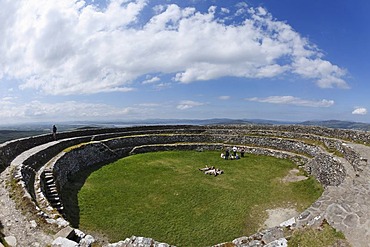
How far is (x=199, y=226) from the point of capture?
13.6m

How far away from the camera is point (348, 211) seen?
31.8ft

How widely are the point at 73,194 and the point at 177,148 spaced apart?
15974mm

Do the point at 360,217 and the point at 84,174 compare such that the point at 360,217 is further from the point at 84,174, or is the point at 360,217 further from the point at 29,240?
the point at 84,174

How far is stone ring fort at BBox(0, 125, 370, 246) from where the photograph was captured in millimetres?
9188

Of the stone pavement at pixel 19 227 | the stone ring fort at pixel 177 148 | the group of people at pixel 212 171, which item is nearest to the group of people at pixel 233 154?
the stone ring fort at pixel 177 148

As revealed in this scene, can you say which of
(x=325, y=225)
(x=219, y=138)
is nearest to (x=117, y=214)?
(x=325, y=225)

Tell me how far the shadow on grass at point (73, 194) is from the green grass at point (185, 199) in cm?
31

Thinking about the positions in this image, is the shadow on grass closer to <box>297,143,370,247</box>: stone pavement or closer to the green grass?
the green grass

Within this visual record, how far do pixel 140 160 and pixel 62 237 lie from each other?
17.7 meters

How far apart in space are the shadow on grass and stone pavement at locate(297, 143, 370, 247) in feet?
34.5

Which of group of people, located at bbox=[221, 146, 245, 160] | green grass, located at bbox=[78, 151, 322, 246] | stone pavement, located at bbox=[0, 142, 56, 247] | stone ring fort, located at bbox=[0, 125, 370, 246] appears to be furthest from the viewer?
group of people, located at bbox=[221, 146, 245, 160]

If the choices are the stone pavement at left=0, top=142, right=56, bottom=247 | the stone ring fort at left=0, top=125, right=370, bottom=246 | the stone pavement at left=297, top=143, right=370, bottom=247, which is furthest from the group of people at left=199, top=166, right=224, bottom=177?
the stone pavement at left=0, top=142, right=56, bottom=247

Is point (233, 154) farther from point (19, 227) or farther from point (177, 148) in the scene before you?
point (19, 227)

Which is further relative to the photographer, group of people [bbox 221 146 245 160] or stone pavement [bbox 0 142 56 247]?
group of people [bbox 221 146 245 160]
